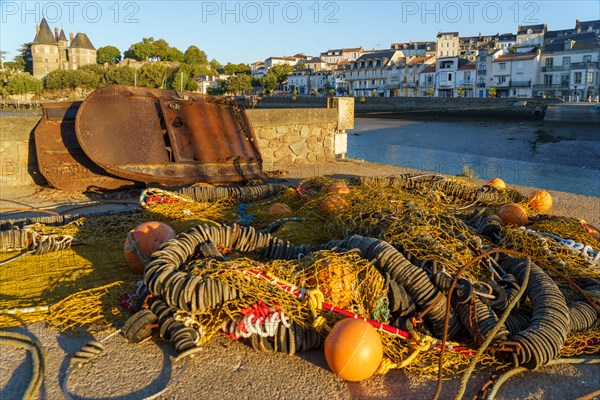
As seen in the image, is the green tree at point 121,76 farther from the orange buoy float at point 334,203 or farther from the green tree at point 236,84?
the orange buoy float at point 334,203

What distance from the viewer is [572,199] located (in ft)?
23.9

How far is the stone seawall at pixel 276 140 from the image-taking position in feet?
23.3

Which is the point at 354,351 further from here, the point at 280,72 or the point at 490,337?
the point at 280,72

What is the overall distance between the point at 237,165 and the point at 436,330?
5159 mm

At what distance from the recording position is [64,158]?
6.79 m

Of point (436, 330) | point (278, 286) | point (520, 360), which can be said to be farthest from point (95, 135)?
point (520, 360)

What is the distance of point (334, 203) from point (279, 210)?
64cm

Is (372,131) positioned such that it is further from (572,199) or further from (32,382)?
(32,382)

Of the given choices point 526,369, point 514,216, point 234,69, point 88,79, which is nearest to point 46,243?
point 526,369

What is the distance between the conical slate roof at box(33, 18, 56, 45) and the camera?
108 meters

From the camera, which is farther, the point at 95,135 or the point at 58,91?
the point at 58,91

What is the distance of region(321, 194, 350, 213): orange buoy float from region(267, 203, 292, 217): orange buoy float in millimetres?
411

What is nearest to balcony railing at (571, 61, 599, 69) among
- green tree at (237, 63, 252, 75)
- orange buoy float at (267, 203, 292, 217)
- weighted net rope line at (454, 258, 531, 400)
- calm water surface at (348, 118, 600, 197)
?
calm water surface at (348, 118, 600, 197)

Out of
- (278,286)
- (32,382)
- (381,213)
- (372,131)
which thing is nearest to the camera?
(32,382)
